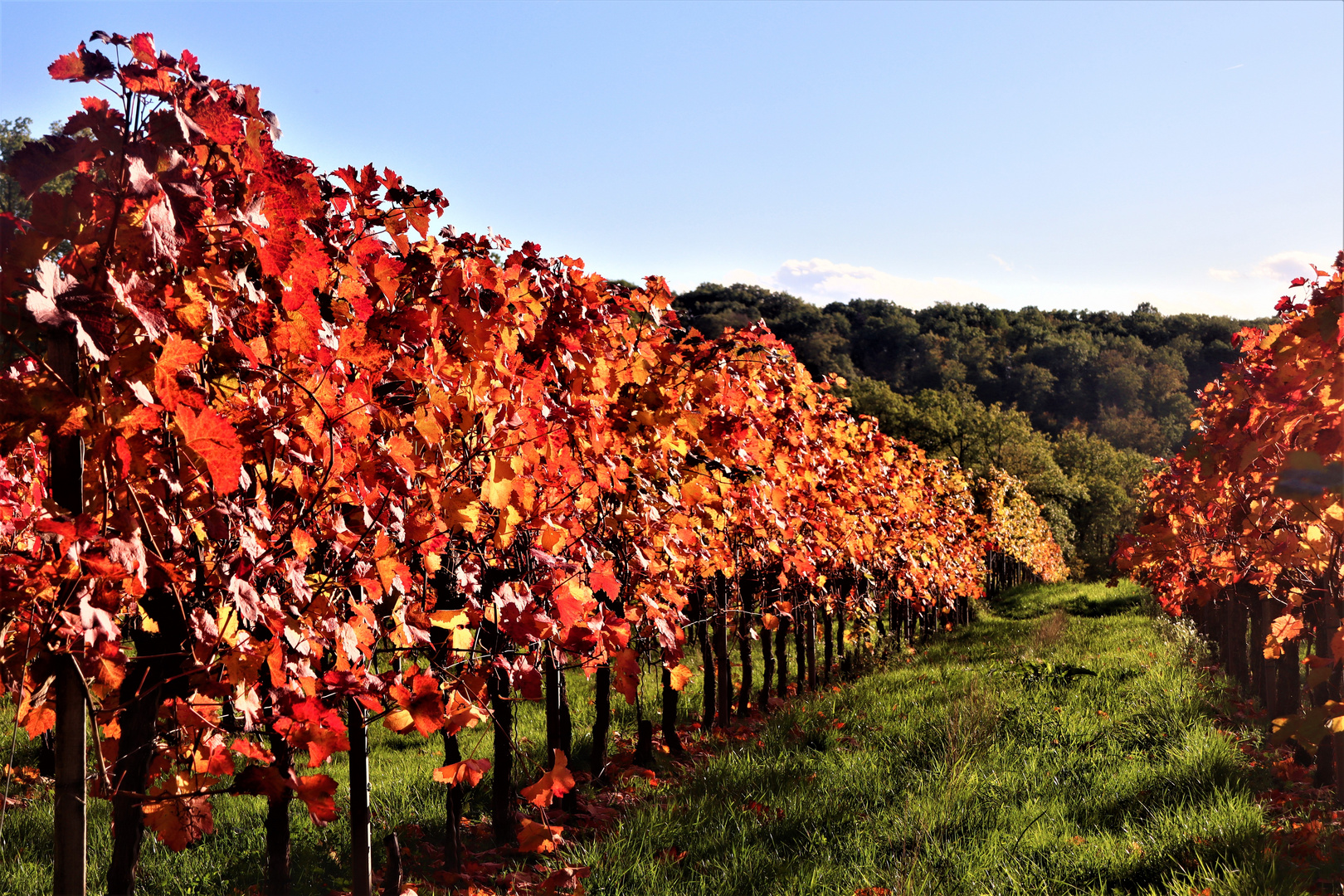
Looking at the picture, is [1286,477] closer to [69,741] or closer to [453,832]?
[69,741]

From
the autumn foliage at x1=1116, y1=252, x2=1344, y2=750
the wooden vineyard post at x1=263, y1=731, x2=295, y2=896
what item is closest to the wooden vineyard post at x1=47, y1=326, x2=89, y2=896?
the wooden vineyard post at x1=263, y1=731, x2=295, y2=896

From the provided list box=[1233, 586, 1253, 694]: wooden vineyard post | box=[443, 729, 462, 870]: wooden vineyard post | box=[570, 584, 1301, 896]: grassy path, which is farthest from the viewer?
box=[1233, 586, 1253, 694]: wooden vineyard post

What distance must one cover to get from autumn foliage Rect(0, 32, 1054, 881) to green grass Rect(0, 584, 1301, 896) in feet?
5.37

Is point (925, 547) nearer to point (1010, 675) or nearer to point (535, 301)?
point (1010, 675)

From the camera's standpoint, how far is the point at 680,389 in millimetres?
5047

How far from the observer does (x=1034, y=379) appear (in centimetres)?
8994

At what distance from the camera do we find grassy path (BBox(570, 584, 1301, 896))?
4.20 m

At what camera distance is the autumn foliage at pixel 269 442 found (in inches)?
60.5

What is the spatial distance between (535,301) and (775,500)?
79.3 inches

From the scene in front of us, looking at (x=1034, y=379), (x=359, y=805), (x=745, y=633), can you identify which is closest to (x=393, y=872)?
(x=359, y=805)

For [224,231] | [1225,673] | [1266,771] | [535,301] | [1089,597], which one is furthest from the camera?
[1089,597]

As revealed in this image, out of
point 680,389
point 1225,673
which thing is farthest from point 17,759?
point 1225,673

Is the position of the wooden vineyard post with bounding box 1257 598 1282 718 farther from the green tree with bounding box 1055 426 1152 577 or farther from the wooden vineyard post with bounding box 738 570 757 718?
the green tree with bounding box 1055 426 1152 577

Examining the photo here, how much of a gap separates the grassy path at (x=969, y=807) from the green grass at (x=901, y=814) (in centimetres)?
2
